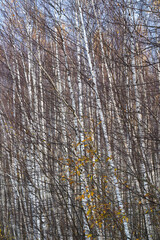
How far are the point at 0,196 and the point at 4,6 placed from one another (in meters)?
7.52

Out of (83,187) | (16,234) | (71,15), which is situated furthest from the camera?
(16,234)

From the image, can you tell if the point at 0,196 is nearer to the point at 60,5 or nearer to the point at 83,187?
the point at 83,187

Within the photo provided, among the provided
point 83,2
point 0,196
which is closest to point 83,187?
point 83,2

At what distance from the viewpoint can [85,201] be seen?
192 inches

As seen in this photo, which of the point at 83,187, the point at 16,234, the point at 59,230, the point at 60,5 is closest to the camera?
the point at 83,187

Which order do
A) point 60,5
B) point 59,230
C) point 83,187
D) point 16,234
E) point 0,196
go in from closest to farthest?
point 83,187
point 60,5
point 59,230
point 16,234
point 0,196

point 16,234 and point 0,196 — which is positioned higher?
point 0,196

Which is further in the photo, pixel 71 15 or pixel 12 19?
pixel 12 19

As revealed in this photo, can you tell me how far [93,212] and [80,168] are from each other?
818mm

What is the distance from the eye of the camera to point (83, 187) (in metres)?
4.87

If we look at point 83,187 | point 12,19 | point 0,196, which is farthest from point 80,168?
point 0,196

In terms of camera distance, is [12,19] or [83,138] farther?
[12,19]

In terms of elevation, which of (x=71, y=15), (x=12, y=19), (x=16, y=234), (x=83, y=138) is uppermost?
(x=12, y=19)

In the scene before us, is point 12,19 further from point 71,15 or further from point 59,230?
point 59,230
